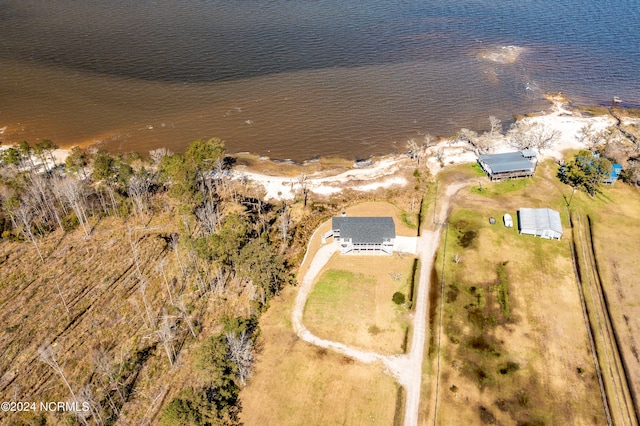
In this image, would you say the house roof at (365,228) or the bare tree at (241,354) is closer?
the bare tree at (241,354)

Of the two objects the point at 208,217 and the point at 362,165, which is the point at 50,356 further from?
the point at 362,165

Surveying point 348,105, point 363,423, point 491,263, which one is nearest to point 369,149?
point 348,105

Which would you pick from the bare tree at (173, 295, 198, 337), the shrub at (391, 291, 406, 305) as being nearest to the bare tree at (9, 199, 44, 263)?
the bare tree at (173, 295, 198, 337)

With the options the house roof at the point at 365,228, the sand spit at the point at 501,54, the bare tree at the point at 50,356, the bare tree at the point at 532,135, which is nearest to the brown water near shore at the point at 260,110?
the bare tree at the point at 532,135

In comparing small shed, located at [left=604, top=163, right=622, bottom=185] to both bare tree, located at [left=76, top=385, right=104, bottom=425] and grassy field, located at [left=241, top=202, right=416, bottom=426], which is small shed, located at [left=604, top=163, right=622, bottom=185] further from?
bare tree, located at [left=76, top=385, right=104, bottom=425]

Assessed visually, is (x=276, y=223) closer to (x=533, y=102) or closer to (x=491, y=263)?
(x=491, y=263)

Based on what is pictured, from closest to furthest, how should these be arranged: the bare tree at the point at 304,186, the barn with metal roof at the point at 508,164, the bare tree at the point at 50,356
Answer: the bare tree at the point at 50,356 < the bare tree at the point at 304,186 < the barn with metal roof at the point at 508,164

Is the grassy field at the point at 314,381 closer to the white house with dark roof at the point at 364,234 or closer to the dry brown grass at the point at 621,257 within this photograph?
the white house with dark roof at the point at 364,234

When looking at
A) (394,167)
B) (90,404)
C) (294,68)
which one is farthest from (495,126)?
(90,404)
